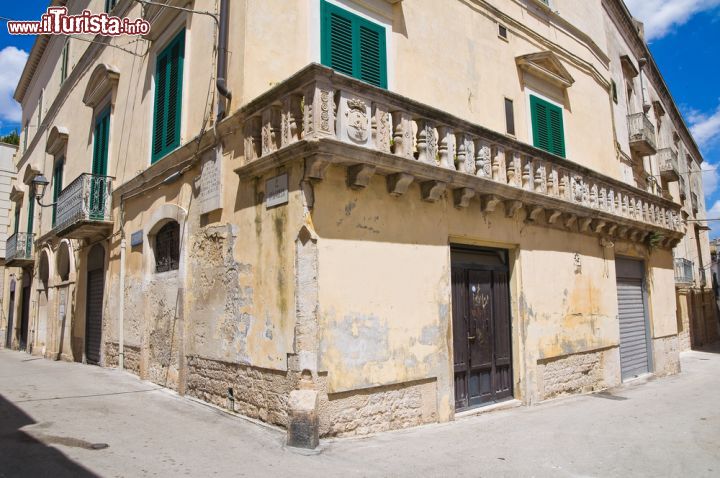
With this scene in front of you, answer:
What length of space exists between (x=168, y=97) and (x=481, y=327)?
23.1ft

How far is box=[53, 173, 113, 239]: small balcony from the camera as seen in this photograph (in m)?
11.7

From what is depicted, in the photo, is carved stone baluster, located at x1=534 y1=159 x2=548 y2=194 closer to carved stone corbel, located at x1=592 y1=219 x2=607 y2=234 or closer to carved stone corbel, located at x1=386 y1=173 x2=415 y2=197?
carved stone corbel, located at x1=592 y1=219 x2=607 y2=234

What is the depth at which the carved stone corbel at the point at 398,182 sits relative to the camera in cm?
671

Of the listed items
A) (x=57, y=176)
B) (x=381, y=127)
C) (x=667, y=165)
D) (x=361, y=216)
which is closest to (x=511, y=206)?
(x=381, y=127)

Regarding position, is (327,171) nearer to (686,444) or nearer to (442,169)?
(442,169)

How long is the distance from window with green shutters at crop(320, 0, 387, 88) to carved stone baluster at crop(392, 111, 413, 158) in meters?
1.54

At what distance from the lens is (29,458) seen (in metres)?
4.87

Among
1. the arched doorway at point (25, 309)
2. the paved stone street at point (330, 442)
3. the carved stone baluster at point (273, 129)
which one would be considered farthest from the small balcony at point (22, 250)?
the carved stone baluster at point (273, 129)

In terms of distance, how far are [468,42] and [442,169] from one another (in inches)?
168

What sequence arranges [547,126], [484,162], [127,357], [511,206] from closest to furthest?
[484,162] → [511,206] → [127,357] → [547,126]

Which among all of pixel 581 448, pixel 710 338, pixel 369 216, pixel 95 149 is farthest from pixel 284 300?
pixel 710 338

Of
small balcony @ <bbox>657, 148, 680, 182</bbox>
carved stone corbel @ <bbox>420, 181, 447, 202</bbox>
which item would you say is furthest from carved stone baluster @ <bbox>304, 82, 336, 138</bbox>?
small balcony @ <bbox>657, 148, 680, 182</bbox>

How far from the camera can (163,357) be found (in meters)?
8.92

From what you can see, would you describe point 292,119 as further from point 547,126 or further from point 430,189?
point 547,126
